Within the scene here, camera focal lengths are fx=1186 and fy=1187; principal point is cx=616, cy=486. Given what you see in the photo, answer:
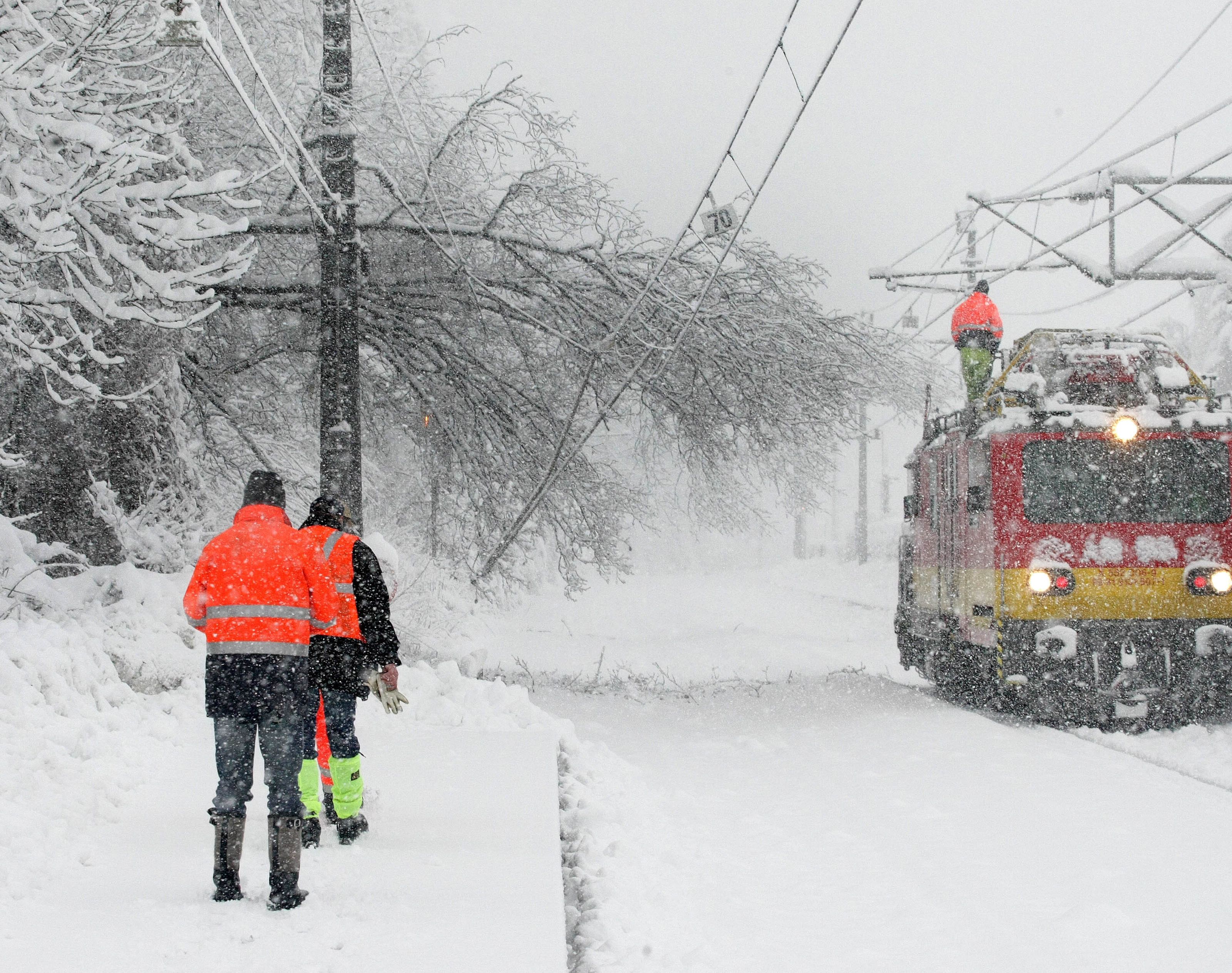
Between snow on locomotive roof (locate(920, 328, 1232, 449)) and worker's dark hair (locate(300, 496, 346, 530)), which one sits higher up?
snow on locomotive roof (locate(920, 328, 1232, 449))

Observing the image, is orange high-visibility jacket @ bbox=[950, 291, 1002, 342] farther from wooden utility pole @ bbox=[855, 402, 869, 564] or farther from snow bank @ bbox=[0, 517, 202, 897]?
wooden utility pole @ bbox=[855, 402, 869, 564]

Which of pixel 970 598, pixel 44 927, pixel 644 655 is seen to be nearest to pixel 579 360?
pixel 970 598

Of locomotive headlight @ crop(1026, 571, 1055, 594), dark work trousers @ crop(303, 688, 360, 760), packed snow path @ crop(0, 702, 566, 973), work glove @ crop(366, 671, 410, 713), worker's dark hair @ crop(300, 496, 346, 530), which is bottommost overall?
packed snow path @ crop(0, 702, 566, 973)

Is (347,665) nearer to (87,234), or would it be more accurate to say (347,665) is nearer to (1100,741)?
(87,234)

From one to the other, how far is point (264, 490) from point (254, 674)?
2.62 ft

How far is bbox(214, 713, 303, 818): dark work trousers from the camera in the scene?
4914 mm

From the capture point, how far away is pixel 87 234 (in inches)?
329

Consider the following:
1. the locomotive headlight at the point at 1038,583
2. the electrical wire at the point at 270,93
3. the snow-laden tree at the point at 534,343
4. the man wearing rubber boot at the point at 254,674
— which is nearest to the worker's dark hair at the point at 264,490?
the man wearing rubber boot at the point at 254,674

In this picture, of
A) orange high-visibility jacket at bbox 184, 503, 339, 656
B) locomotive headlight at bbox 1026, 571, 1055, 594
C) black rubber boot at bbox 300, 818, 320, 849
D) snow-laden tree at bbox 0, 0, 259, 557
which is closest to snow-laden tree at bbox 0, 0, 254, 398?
snow-laden tree at bbox 0, 0, 259, 557

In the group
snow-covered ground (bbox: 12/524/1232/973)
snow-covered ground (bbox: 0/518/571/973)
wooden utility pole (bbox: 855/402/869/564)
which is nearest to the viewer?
snow-covered ground (bbox: 0/518/571/973)

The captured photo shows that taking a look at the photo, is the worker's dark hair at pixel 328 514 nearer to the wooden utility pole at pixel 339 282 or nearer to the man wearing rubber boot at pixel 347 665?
the man wearing rubber boot at pixel 347 665

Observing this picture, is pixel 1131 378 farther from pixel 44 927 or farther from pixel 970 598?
pixel 44 927

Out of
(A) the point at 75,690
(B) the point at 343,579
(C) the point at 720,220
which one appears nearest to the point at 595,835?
(B) the point at 343,579

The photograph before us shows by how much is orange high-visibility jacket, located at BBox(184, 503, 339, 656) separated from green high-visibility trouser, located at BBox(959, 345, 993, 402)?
848 cm
